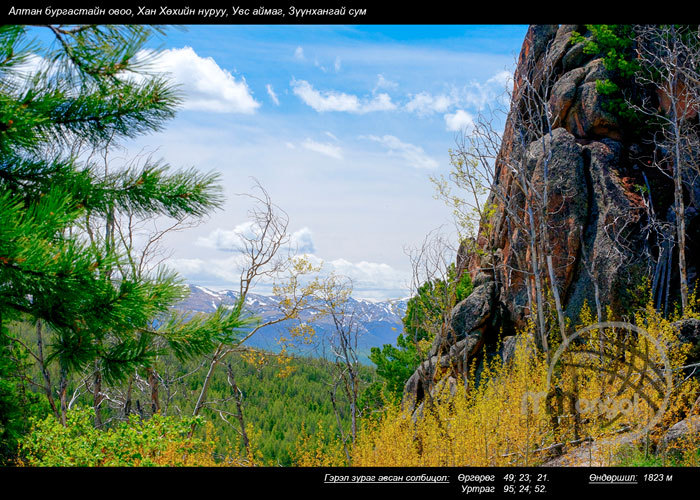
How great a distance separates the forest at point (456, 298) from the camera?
2.34 meters

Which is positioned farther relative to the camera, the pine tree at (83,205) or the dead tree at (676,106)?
the dead tree at (676,106)

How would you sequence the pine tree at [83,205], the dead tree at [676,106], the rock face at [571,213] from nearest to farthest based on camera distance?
the pine tree at [83,205], the dead tree at [676,106], the rock face at [571,213]

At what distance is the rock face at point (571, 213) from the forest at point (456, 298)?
0.04 m

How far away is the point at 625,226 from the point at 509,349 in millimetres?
3176

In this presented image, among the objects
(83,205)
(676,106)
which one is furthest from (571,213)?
(83,205)

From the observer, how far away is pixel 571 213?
914cm

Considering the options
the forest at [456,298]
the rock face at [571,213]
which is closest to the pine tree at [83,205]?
the forest at [456,298]

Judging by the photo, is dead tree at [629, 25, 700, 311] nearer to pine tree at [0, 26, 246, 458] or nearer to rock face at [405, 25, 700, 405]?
rock face at [405, 25, 700, 405]

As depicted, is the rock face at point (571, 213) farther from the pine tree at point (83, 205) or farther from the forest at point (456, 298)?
the pine tree at point (83, 205)

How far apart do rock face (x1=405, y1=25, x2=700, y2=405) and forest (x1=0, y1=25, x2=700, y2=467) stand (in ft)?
0.14


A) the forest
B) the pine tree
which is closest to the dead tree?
the forest

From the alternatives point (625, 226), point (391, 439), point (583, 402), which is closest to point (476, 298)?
point (625, 226)

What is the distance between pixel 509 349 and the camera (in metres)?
9.50
